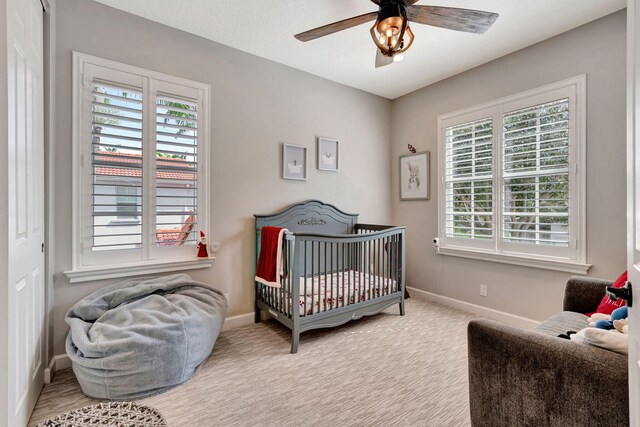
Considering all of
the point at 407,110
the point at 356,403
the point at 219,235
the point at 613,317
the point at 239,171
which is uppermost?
the point at 407,110

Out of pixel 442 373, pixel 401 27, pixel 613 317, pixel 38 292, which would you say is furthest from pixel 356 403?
pixel 401 27

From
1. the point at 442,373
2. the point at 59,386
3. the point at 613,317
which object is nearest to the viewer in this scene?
the point at 613,317

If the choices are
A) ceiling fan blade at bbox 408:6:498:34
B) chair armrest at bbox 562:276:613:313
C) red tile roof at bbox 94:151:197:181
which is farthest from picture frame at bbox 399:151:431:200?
red tile roof at bbox 94:151:197:181

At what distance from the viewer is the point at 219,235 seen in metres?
2.76

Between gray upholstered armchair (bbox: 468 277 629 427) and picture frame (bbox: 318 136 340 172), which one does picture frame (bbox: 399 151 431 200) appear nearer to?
picture frame (bbox: 318 136 340 172)

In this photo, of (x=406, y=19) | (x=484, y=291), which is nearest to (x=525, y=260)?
(x=484, y=291)

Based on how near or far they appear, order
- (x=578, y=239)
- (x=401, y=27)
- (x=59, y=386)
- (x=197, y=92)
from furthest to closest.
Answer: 1. (x=197, y=92)
2. (x=578, y=239)
3. (x=59, y=386)
4. (x=401, y=27)

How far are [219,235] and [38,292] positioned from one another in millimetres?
1273

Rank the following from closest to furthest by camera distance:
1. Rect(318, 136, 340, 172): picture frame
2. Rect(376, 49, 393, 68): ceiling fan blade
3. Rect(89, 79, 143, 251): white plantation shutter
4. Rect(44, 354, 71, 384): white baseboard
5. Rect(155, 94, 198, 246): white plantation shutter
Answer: Rect(44, 354, 71, 384): white baseboard → Rect(376, 49, 393, 68): ceiling fan blade → Rect(89, 79, 143, 251): white plantation shutter → Rect(155, 94, 198, 246): white plantation shutter → Rect(318, 136, 340, 172): picture frame

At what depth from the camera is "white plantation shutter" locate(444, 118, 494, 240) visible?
3.09m

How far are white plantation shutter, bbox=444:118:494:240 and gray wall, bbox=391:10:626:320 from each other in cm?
19

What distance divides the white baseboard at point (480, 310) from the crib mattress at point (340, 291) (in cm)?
78

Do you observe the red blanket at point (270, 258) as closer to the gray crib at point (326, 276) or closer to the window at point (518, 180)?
the gray crib at point (326, 276)

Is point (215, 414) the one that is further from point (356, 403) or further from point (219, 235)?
point (219, 235)
